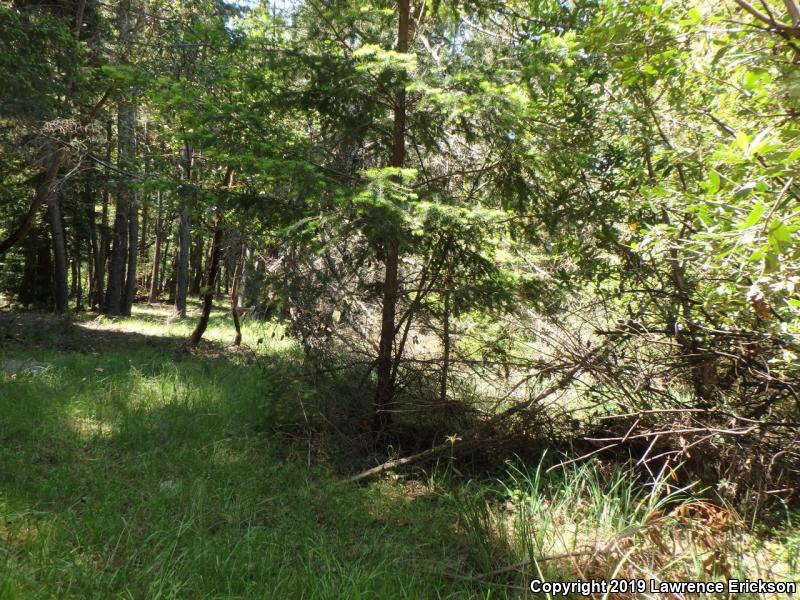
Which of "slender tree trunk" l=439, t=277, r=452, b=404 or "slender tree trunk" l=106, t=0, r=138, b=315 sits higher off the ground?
"slender tree trunk" l=106, t=0, r=138, b=315

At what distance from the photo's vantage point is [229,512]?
4109 mm

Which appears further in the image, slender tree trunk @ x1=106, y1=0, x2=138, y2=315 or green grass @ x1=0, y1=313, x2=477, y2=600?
slender tree trunk @ x1=106, y1=0, x2=138, y2=315

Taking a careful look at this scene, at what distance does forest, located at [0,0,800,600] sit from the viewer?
3.20 metres

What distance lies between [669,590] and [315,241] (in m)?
3.80

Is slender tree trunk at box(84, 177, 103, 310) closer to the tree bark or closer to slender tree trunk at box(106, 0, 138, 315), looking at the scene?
slender tree trunk at box(106, 0, 138, 315)

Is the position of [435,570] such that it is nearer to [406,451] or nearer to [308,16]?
[406,451]

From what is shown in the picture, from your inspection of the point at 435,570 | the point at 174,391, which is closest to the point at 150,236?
the point at 174,391

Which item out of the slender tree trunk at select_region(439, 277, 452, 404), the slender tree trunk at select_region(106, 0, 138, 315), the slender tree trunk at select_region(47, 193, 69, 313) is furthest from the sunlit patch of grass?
the slender tree trunk at select_region(47, 193, 69, 313)

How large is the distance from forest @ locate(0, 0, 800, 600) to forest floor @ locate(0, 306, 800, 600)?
30 mm

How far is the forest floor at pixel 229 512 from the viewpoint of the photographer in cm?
317

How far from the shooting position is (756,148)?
2277 mm

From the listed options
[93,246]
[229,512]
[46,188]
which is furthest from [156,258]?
[229,512]

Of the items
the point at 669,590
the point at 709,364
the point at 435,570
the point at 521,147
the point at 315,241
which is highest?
the point at 521,147
